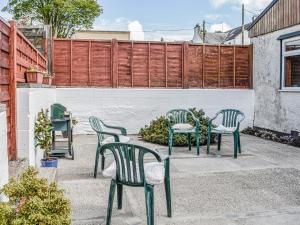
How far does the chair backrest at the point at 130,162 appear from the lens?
3.26 meters

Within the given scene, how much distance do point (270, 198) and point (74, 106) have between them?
22.5 feet

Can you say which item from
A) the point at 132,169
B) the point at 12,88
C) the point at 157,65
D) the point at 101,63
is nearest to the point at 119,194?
the point at 132,169

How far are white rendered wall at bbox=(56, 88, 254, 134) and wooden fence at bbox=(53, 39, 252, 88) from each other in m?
0.20

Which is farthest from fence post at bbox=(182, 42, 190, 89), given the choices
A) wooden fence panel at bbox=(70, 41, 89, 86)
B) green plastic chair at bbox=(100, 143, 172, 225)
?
green plastic chair at bbox=(100, 143, 172, 225)

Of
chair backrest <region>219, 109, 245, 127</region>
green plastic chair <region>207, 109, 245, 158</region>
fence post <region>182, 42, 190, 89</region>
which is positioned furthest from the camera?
fence post <region>182, 42, 190, 89</region>

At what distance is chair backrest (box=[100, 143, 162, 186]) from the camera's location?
326 centimetres

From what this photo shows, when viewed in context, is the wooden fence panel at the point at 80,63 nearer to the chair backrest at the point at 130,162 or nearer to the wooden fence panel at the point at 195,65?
the wooden fence panel at the point at 195,65

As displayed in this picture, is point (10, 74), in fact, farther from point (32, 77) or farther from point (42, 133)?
point (42, 133)

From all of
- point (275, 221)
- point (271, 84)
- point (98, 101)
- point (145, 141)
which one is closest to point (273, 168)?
point (275, 221)

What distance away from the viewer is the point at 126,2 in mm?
19672

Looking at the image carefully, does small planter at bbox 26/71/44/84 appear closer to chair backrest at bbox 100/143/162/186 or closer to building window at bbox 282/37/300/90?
chair backrest at bbox 100/143/162/186

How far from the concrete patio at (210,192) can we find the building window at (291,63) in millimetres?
2623

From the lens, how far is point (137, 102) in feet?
33.9

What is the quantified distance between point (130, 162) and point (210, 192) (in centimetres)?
156
